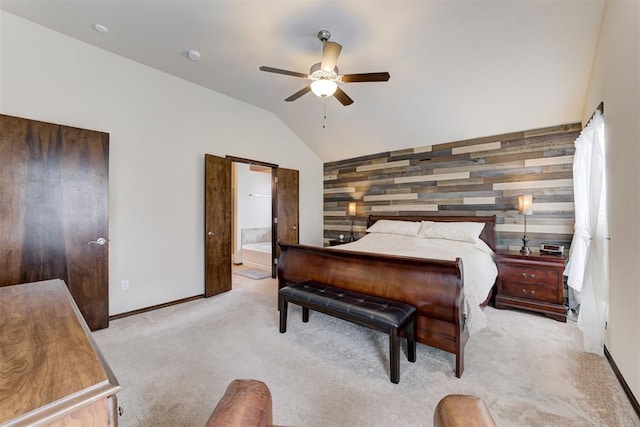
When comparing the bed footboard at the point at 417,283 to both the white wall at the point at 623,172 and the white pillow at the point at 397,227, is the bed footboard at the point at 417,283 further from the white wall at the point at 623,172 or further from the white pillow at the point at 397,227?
the white pillow at the point at 397,227

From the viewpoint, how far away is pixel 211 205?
13.4ft

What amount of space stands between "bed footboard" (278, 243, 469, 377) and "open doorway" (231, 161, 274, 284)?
3.08 m

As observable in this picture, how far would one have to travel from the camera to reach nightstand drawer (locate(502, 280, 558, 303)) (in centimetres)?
328

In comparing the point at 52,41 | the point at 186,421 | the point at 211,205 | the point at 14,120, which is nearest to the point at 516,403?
the point at 186,421

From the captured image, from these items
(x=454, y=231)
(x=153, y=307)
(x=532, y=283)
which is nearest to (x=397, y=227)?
(x=454, y=231)

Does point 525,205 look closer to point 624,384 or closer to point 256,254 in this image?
point 624,384

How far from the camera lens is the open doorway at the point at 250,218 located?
6223 millimetres

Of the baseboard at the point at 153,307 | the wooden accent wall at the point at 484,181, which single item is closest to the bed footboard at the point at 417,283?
the baseboard at the point at 153,307

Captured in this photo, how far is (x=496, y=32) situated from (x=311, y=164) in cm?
388

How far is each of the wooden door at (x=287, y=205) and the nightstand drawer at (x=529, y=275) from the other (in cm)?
351

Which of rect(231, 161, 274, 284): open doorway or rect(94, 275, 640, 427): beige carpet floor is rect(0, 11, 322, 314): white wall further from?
rect(231, 161, 274, 284): open doorway

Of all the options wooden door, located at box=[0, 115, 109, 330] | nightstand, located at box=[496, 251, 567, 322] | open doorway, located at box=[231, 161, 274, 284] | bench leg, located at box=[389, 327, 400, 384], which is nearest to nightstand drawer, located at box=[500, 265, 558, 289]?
nightstand, located at box=[496, 251, 567, 322]

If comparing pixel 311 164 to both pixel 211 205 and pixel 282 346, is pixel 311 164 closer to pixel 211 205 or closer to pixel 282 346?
pixel 211 205

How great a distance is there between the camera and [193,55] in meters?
3.20
